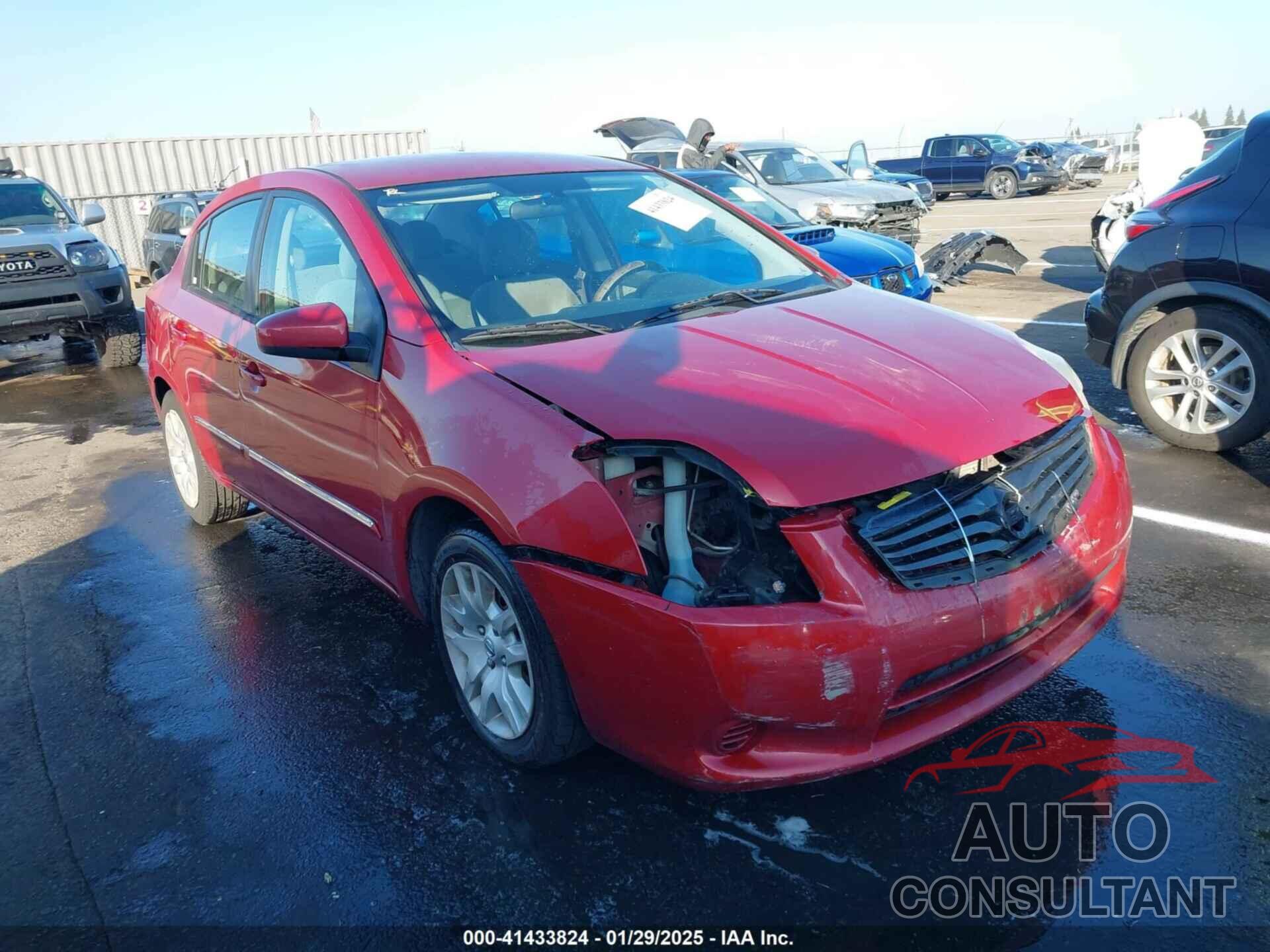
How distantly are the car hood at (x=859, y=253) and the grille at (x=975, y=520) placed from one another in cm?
506

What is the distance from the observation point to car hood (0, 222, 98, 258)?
385 inches

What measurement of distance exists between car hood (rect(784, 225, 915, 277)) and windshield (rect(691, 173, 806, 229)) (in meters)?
0.61

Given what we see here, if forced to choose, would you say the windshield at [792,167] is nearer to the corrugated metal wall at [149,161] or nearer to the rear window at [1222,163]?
the rear window at [1222,163]

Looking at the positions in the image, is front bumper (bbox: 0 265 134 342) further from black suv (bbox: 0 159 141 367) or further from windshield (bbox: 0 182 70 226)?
windshield (bbox: 0 182 70 226)

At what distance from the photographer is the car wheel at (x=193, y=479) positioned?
511 centimetres

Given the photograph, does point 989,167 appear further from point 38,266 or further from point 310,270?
point 310,270

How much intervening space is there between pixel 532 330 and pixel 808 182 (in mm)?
11141

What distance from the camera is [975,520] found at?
2523mm

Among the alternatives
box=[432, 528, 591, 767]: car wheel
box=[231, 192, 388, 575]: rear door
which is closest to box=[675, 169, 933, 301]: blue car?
box=[231, 192, 388, 575]: rear door

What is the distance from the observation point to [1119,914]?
233cm

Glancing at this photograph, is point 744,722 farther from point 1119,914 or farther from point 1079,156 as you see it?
point 1079,156

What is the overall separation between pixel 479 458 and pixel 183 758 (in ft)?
4.84

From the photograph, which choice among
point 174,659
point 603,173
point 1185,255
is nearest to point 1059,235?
point 1185,255

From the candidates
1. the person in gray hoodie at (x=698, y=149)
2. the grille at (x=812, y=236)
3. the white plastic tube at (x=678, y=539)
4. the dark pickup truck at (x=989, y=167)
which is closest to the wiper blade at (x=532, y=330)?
the white plastic tube at (x=678, y=539)
